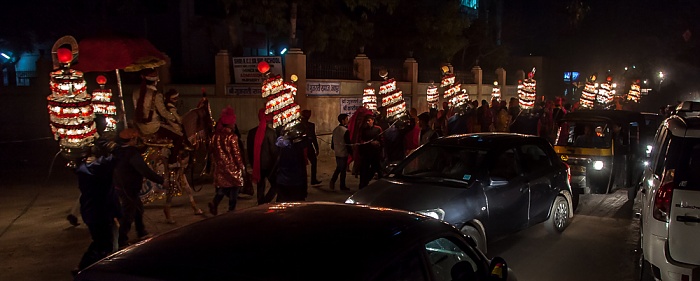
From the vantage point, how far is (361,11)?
23.5 meters

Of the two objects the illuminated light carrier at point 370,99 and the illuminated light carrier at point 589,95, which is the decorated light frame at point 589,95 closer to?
the illuminated light carrier at point 589,95

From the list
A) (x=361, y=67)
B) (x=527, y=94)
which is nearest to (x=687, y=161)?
(x=361, y=67)

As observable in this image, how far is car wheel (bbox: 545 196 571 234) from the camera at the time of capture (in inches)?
362

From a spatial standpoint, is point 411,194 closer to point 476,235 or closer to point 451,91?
point 476,235

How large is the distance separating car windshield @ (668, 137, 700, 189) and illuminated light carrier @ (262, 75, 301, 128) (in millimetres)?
7578

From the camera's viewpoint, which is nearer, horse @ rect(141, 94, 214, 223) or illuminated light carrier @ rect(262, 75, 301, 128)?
horse @ rect(141, 94, 214, 223)

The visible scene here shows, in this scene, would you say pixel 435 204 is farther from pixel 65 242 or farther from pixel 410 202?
pixel 65 242

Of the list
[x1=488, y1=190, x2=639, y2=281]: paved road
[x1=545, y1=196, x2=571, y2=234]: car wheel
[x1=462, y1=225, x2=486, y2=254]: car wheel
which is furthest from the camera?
[x1=545, y1=196, x2=571, y2=234]: car wheel

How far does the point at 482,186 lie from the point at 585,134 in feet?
16.7

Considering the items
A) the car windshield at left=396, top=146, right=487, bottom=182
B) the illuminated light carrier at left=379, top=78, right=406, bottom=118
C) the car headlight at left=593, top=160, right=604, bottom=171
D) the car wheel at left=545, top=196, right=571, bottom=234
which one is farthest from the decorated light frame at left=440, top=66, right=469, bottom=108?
the car windshield at left=396, top=146, right=487, bottom=182

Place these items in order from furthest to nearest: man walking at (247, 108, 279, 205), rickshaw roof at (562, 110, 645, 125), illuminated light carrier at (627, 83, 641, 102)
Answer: illuminated light carrier at (627, 83, 641, 102) < rickshaw roof at (562, 110, 645, 125) < man walking at (247, 108, 279, 205)

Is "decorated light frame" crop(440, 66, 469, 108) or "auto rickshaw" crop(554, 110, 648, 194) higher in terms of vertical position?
"decorated light frame" crop(440, 66, 469, 108)

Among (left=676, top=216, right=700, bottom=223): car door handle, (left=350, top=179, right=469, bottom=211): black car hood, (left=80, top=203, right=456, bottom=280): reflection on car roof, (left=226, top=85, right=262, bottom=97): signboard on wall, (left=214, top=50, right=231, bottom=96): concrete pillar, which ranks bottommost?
(left=350, top=179, right=469, bottom=211): black car hood

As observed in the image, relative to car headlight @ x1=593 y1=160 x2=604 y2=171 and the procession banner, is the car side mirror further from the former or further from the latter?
the procession banner
